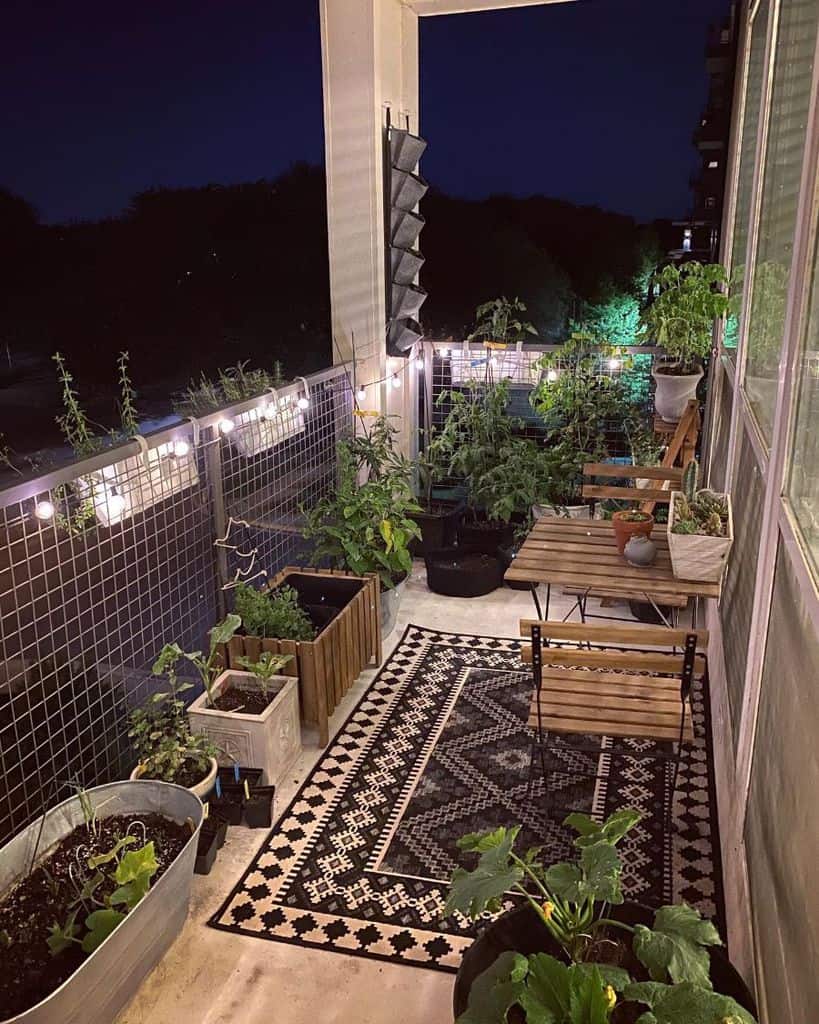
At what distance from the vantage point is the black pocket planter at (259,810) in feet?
10.7

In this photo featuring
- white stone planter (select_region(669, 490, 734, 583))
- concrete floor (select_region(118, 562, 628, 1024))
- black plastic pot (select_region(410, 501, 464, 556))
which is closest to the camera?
concrete floor (select_region(118, 562, 628, 1024))

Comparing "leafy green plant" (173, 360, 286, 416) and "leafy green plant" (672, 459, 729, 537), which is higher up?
"leafy green plant" (173, 360, 286, 416)

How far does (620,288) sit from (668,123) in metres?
2.07

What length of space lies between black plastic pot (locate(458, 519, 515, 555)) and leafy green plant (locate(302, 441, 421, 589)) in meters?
1.21

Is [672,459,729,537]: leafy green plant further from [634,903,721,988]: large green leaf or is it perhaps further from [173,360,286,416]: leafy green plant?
[173,360,286,416]: leafy green plant

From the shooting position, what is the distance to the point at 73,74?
52.5ft

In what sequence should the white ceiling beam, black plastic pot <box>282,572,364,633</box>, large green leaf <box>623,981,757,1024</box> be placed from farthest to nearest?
the white ceiling beam → black plastic pot <box>282,572,364,633</box> → large green leaf <box>623,981,757,1024</box>

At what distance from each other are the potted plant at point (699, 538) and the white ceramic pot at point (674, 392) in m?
1.64

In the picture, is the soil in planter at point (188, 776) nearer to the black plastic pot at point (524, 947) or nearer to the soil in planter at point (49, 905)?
the soil in planter at point (49, 905)

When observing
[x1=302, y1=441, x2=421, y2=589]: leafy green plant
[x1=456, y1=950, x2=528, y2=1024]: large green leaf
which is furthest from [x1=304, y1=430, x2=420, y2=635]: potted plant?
[x1=456, y1=950, x2=528, y2=1024]: large green leaf

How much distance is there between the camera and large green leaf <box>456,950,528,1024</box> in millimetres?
1595

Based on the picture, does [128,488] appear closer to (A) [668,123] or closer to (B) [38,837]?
(B) [38,837]

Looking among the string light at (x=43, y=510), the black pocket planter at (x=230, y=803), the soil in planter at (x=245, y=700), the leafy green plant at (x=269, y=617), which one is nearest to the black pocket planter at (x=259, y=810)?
the black pocket planter at (x=230, y=803)

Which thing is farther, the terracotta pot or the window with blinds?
the terracotta pot
